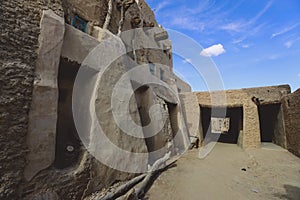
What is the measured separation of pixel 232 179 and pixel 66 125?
584 centimetres

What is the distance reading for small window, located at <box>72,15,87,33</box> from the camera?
7.37 m

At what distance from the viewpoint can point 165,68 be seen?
16656mm

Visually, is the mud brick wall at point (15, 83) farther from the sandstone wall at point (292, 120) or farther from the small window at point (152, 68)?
the small window at point (152, 68)

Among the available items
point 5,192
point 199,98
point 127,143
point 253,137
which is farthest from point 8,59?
point 253,137

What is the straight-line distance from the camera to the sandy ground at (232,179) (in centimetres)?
451

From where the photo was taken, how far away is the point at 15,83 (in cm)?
302

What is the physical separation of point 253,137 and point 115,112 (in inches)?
351

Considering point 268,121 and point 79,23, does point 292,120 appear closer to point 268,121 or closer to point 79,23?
point 268,121

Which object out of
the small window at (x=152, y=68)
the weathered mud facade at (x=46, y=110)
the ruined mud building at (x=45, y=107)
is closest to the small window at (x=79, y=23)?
the ruined mud building at (x=45, y=107)

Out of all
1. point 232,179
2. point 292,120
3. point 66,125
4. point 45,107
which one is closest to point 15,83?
point 45,107

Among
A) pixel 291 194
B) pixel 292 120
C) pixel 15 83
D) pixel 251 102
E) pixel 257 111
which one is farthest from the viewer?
pixel 251 102

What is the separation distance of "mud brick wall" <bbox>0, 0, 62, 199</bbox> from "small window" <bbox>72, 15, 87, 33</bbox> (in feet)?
13.8

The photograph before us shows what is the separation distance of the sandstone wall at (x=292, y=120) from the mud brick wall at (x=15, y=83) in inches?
404

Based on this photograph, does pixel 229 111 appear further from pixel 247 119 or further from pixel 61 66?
pixel 61 66
